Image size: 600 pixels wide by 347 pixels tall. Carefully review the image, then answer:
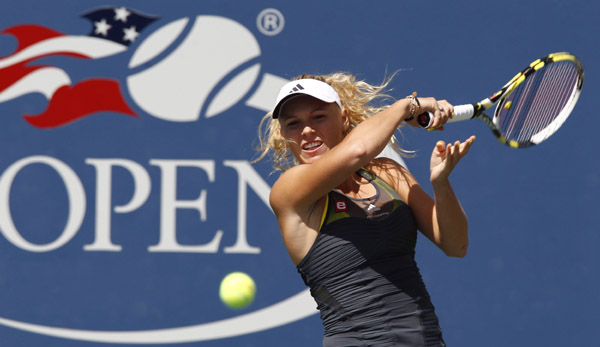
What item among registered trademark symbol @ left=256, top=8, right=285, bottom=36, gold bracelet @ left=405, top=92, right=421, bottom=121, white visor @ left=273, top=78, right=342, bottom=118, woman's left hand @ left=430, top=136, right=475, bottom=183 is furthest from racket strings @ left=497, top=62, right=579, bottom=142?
registered trademark symbol @ left=256, top=8, right=285, bottom=36

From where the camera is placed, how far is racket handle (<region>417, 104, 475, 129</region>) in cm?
233

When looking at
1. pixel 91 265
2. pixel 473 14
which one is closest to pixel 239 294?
pixel 91 265

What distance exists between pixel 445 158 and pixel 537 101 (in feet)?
2.95

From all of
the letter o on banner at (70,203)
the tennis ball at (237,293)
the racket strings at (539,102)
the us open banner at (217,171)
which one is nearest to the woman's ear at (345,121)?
the racket strings at (539,102)

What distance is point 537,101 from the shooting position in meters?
3.09

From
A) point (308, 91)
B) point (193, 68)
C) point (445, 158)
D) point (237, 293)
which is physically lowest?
point (237, 293)

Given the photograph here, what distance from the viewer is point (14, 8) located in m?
4.19

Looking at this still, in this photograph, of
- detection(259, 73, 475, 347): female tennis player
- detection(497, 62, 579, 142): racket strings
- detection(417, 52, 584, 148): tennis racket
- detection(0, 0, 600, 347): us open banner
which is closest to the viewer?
detection(259, 73, 475, 347): female tennis player

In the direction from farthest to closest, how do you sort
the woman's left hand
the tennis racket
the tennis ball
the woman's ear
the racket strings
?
the tennis ball
the racket strings
the tennis racket
the woman's ear
the woman's left hand

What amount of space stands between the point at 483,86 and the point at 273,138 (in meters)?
1.93

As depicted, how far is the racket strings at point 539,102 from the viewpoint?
2965 mm

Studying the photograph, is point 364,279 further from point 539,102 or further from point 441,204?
point 539,102

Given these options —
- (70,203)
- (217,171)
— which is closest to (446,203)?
(217,171)

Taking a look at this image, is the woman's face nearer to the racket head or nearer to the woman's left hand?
the woman's left hand
